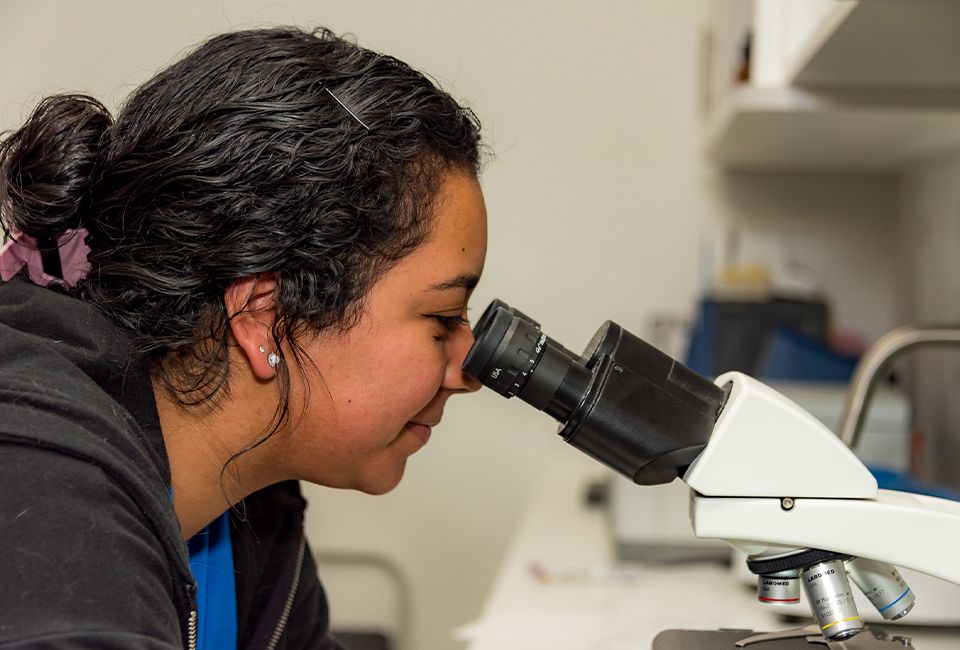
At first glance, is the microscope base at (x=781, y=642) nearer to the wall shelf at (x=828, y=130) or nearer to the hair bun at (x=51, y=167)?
the hair bun at (x=51, y=167)

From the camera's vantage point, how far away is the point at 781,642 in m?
0.76

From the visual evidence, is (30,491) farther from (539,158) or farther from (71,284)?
(539,158)

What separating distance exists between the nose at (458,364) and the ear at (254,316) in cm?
17

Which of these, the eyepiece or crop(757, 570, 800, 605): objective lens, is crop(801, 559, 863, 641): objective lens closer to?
crop(757, 570, 800, 605): objective lens

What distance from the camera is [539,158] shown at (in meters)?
2.35

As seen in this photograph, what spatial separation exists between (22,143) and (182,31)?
1.58 meters

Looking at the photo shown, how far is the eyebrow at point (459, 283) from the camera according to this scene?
2.84 ft

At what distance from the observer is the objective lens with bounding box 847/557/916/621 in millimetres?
720

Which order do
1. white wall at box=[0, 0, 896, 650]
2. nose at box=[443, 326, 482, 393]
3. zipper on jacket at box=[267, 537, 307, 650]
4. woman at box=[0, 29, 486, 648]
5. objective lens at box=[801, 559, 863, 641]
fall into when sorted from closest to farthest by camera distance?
1. objective lens at box=[801, 559, 863, 641]
2. woman at box=[0, 29, 486, 648]
3. nose at box=[443, 326, 482, 393]
4. zipper on jacket at box=[267, 537, 307, 650]
5. white wall at box=[0, 0, 896, 650]

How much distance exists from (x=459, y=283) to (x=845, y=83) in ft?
2.65

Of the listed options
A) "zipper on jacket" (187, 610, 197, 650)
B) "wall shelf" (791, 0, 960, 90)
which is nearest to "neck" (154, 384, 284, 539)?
"zipper on jacket" (187, 610, 197, 650)

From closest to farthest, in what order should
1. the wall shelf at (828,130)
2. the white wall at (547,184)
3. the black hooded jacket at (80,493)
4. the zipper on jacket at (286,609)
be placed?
the black hooded jacket at (80,493), the zipper on jacket at (286,609), the wall shelf at (828,130), the white wall at (547,184)

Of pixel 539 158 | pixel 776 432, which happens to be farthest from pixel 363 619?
pixel 776 432

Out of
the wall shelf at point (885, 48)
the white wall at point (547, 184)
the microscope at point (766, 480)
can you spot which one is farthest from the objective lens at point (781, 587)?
the white wall at point (547, 184)
